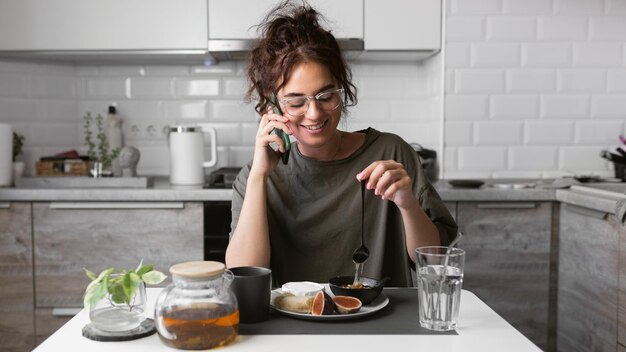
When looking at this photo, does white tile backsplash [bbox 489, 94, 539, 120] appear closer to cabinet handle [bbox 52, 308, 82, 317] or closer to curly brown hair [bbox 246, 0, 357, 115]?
curly brown hair [bbox 246, 0, 357, 115]

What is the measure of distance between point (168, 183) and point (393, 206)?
1.61m

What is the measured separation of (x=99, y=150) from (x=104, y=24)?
27.0 inches

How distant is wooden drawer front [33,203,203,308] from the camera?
113 inches

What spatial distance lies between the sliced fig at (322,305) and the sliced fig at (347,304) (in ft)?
0.06

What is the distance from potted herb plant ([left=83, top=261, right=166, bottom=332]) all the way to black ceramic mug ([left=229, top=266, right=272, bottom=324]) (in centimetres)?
15

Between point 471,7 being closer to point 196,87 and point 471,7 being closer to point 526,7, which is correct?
point 526,7

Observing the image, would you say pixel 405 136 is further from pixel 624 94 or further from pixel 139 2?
pixel 139 2

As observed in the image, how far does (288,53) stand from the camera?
1742 millimetres

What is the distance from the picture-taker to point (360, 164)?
6.26 feet

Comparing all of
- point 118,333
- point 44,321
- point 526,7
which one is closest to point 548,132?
point 526,7

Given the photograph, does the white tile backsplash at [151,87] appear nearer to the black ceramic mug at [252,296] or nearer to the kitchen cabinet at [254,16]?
the kitchen cabinet at [254,16]

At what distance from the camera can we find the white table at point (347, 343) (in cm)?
110

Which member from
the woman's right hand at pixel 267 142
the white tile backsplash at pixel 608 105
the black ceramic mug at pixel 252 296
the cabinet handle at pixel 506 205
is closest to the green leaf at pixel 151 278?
the black ceramic mug at pixel 252 296

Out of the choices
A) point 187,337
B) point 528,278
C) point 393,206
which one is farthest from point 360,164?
point 528,278
